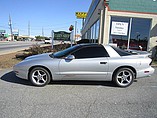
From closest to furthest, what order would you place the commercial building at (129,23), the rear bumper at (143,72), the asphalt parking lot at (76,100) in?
the asphalt parking lot at (76,100) < the rear bumper at (143,72) < the commercial building at (129,23)

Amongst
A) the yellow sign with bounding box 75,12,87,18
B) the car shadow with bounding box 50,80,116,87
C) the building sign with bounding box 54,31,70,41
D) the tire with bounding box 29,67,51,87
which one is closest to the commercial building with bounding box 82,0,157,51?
the building sign with bounding box 54,31,70,41

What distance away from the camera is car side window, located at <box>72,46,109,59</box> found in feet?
16.0

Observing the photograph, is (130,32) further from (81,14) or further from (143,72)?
(81,14)

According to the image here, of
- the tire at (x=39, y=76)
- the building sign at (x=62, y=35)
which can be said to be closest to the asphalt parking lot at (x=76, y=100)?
the tire at (x=39, y=76)

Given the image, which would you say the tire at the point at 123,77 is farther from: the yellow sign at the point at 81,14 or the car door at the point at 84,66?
the yellow sign at the point at 81,14

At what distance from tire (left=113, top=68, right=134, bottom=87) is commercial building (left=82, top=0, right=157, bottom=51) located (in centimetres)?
643

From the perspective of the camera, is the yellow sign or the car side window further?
the yellow sign

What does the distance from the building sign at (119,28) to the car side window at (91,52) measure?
6.59 m

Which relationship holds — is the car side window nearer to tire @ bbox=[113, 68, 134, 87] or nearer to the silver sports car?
the silver sports car

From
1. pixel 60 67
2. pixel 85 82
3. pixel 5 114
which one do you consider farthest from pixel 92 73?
pixel 5 114

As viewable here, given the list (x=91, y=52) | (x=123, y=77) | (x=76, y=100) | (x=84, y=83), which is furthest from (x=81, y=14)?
(x=76, y=100)

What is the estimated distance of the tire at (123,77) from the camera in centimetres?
496

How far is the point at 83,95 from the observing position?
418 cm

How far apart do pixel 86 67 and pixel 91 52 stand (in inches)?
21.9
